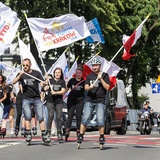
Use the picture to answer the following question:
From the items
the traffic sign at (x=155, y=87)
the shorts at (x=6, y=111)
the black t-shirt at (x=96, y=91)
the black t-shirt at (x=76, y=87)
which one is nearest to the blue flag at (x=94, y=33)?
the shorts at (x=6, y=111)

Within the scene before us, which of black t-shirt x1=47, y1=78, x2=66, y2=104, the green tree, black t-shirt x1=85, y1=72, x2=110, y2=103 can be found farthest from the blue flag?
the green tree

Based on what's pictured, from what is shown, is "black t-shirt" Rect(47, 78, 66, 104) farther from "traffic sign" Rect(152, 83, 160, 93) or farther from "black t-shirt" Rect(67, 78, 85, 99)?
"traffic sign" Rect(152, 83, 160, 93)

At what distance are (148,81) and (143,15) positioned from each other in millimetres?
9047

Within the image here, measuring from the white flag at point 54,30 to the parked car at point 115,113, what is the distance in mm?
7201

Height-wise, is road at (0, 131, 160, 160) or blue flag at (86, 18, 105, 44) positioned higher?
blue flag at (86, 18, 105, 44)

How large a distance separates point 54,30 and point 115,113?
909cm

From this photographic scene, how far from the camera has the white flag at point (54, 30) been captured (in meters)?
19.6

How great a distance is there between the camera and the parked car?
27.5m

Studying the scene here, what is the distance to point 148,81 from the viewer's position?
5484 cm

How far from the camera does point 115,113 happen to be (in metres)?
28.3

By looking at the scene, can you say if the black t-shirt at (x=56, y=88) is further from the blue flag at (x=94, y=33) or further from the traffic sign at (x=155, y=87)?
the traffic sign at (x=155, y=87)

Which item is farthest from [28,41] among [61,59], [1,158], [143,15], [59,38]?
[1,158]

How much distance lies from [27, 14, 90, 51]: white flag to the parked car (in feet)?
23.6

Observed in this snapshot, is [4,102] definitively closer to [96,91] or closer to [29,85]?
[29,85]
